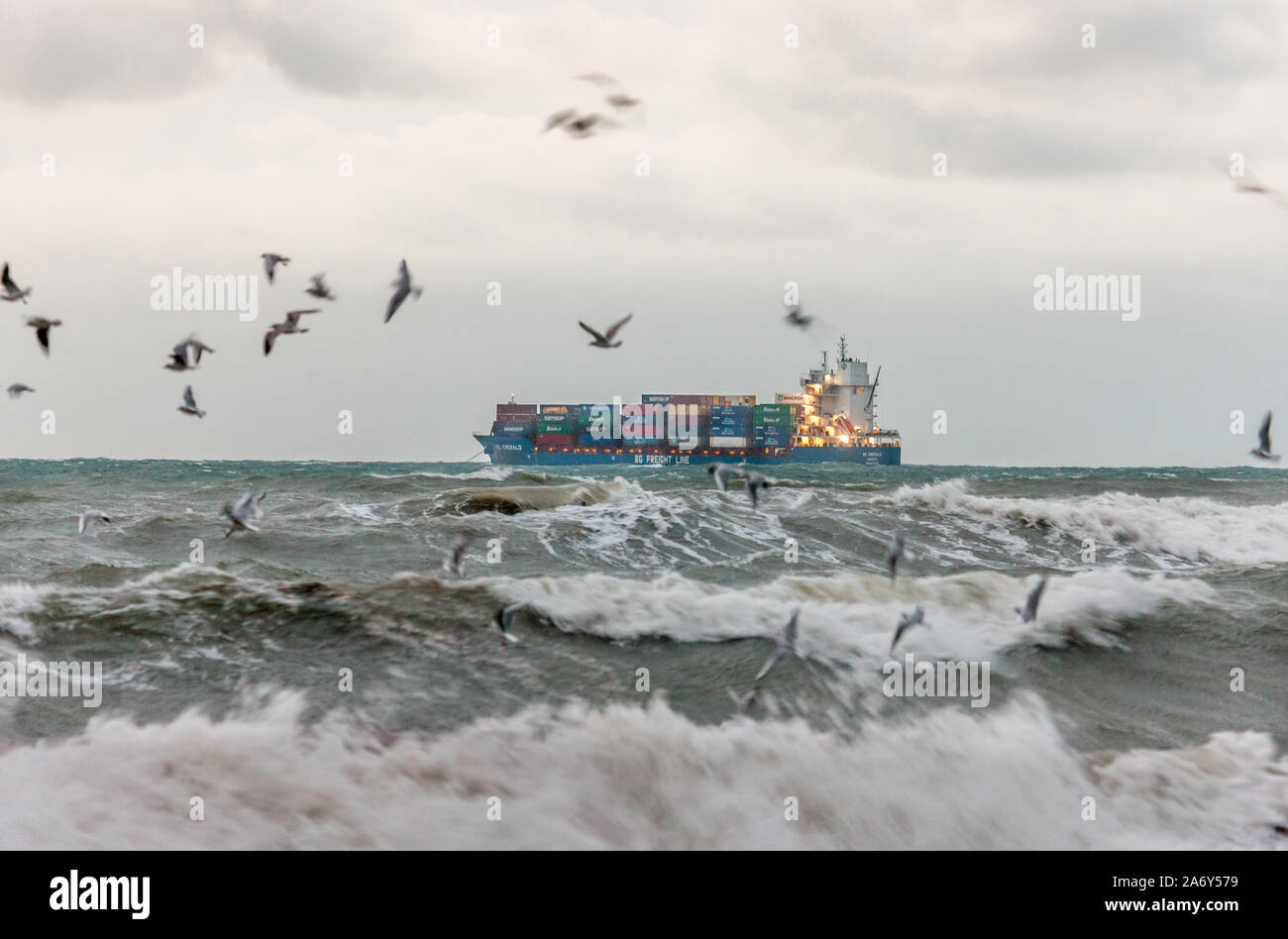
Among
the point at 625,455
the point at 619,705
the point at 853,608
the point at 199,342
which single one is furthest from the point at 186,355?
the point at 625,455

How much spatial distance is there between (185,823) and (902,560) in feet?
36.4

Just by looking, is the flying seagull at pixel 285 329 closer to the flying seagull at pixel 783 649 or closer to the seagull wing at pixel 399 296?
the seagull wing at pixel 399 296

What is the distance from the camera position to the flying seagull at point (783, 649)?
7.96 metres

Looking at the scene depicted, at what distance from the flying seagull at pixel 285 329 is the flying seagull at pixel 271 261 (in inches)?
21.3

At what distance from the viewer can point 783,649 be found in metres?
8.55

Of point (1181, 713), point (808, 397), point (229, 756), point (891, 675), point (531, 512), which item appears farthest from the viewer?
point (808, 397)

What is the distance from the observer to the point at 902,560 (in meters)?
14.5

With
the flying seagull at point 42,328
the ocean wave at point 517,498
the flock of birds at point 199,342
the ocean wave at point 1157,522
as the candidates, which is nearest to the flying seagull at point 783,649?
the flock of birds at point 199,342

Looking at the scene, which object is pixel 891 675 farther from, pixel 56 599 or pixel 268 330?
pixel 56 599

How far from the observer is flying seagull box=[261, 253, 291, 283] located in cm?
946

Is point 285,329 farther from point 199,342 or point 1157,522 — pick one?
point 1157,522

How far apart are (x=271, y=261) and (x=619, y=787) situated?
6465 millimetres
